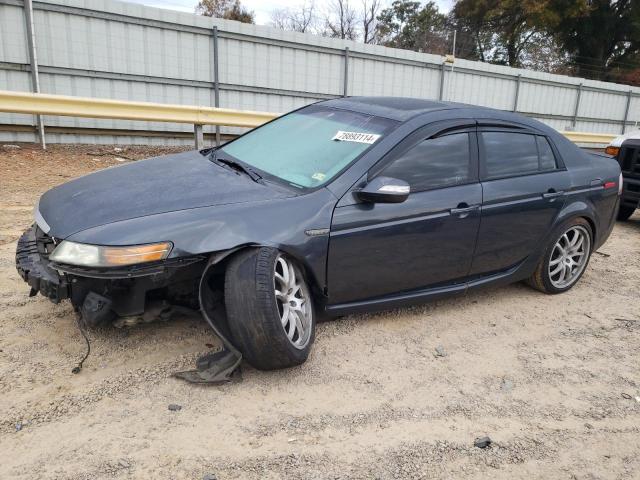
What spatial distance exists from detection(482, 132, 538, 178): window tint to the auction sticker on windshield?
96cm

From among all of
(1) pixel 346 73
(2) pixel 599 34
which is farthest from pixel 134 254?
(2) pixel 599 34

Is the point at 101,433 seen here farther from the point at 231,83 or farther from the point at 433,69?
the point at 433,69

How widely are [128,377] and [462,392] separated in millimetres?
1849

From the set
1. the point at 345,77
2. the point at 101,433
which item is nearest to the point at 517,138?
the point at 101,433

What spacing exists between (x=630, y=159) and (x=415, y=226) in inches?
201

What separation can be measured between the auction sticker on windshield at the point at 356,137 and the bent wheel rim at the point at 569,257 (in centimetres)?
198

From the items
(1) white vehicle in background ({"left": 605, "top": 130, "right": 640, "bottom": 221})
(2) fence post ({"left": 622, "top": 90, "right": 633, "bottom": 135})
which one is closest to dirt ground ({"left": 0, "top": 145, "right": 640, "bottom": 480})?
(1) white vehicle in background ({"left": 605, "top": 130, "right": 640, "bottom": 221})

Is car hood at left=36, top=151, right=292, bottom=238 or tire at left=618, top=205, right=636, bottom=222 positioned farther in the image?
tire at left=618, top=205, right=636, bottom=222

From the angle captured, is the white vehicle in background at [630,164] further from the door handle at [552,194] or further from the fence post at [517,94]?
the fence post at [517,94]

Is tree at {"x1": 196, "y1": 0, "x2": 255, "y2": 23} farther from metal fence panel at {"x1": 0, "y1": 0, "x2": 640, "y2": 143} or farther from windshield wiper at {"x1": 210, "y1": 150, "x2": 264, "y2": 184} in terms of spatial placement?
windshield wiper at {"x1": 210, "y1": 150, "x2": 264, "y2": 184}

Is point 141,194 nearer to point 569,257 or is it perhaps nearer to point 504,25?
point 569,257

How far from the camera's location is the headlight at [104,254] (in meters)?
2.59

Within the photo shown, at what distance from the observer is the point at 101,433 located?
2.40 metres

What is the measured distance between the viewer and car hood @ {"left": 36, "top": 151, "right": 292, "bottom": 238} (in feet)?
9.32
